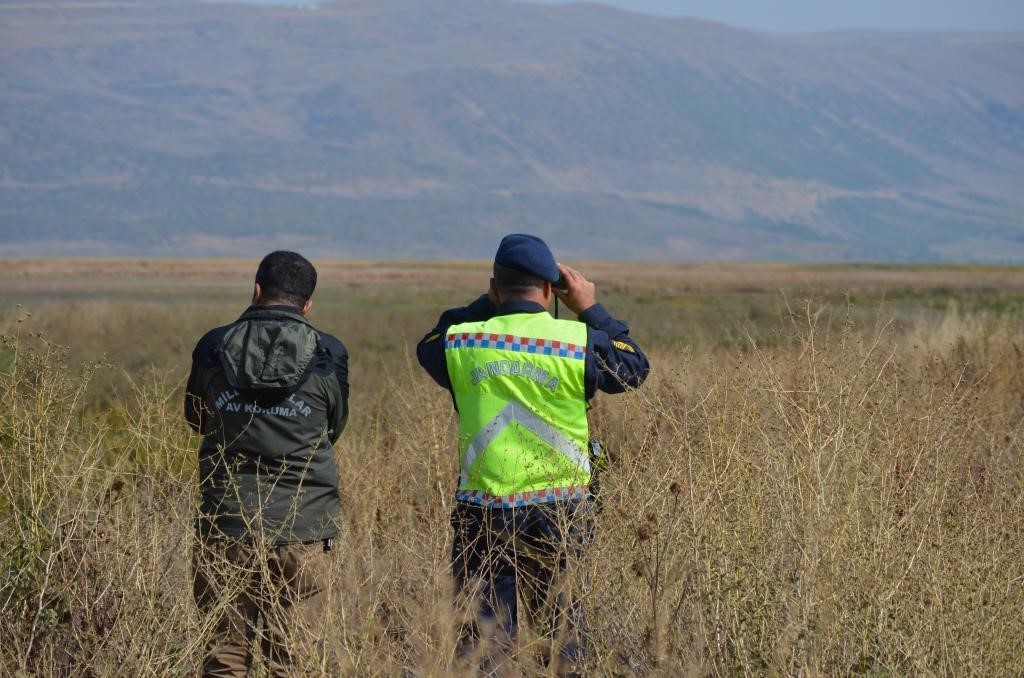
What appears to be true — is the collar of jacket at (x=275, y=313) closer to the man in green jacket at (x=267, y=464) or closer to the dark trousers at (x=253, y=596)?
the man in green jacket at (x=267, y=464)

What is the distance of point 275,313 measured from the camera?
17.6 feet

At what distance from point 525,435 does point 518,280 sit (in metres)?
0.54

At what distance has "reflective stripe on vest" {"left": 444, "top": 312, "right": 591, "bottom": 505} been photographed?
518cm

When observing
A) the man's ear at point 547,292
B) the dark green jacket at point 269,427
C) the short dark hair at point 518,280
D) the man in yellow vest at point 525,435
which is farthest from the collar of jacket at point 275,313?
the man's ear at point 547,292

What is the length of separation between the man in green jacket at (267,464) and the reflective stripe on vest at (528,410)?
549 millimetres

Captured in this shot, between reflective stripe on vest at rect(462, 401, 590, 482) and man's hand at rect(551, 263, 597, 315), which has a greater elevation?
man's hand at rect(551, 263, 597, 315)

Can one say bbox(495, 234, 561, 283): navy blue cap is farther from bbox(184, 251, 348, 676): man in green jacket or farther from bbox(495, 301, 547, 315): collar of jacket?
bbox(184, 251, 348, 676): man in green jacket

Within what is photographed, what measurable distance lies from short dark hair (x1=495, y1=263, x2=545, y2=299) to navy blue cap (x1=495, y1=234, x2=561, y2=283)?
0.05 ft

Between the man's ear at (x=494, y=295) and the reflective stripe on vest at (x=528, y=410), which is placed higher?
the man's ear at (x=494, y=295)

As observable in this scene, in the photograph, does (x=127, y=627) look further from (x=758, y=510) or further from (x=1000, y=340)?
(x=1000, y=340)

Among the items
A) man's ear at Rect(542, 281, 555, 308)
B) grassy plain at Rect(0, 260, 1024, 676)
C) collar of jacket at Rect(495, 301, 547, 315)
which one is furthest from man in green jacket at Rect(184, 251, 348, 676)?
man's ear at Rect(542, 281, 555, 308)

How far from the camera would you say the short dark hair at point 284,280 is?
5.41m

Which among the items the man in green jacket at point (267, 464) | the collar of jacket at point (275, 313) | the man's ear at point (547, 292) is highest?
the man's ear at point (547, 292)

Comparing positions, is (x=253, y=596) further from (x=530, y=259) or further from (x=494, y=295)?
(x=530, y=259)
